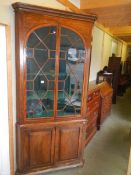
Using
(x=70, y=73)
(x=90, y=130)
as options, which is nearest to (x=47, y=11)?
(x=70, y=73)

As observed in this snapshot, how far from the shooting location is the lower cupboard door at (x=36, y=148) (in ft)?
7.03

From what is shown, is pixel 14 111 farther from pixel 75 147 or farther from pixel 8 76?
pixel 75 147

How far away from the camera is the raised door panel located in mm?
2328

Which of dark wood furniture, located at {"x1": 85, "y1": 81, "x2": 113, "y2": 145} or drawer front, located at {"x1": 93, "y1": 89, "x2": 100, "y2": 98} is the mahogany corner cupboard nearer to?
dark wood furniture, located at {"x1": 85, "y1": 81, "x2": 113, "y2": 145}

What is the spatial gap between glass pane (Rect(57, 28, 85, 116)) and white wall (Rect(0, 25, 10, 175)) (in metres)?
0.67

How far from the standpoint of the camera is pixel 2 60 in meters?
1.87

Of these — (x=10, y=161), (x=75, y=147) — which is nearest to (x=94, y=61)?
(x=75, y=147)

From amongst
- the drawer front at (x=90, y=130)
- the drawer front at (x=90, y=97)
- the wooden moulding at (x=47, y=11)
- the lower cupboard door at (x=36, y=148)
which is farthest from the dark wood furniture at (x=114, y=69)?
the lower cupboard door at (x=36, y=148)

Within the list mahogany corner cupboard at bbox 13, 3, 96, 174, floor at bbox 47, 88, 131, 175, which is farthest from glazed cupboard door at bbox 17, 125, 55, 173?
floor at bbox 47, 88, 131, 175

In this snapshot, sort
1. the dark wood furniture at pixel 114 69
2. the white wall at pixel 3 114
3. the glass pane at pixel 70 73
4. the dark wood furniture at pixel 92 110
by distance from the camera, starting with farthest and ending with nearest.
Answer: the dark wood furniture at pixel 114 69
the dark wood furniture at pixel 92 110
the glass pane at pixel 70 73
the white wall at pixel 3 114

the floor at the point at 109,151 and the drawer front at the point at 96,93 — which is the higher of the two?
the drawer front at the point at 96,93

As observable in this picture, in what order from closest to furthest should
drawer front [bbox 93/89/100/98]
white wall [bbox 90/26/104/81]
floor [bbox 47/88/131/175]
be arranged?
1. floor [bbox 47/88/131/175]
2. drawer front [bbox 93/89/100/98]
3. white wall [bbox 90/26/104/81]

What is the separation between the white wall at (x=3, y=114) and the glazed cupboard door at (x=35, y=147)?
0.15 metres

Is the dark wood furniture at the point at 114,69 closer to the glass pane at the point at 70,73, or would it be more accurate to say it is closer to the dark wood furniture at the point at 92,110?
the dark wood furniture at the point at 92,110
